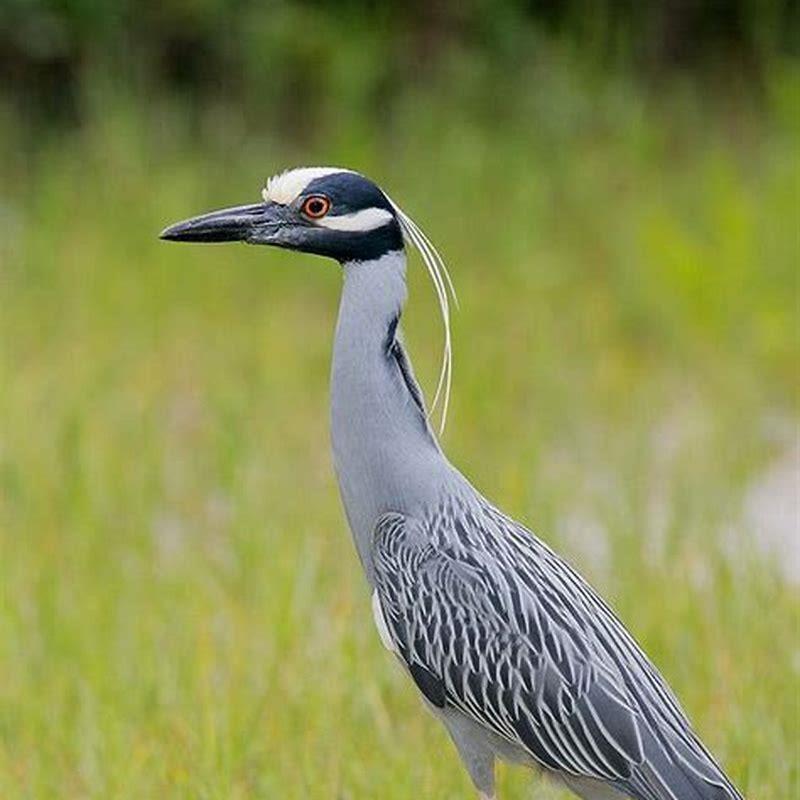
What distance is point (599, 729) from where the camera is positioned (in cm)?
334

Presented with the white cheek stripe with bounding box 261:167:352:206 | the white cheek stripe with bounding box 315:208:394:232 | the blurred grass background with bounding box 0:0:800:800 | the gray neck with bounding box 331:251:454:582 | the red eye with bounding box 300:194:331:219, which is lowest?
the blurred grass background with bounding box 0:0:800:800

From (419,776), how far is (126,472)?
7.20 ft

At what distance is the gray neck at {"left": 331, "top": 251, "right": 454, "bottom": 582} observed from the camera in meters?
3.44

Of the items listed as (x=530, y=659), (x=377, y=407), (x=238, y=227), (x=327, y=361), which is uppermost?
(x=238, y=227)

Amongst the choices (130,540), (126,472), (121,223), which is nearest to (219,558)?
(130,540)

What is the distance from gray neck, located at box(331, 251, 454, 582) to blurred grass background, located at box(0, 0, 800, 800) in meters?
0.63

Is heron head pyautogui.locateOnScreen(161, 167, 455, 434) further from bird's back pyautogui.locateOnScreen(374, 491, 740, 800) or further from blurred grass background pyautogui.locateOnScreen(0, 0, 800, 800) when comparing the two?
blurred grass background pyautogui.locateOnScreen(0, 0, 800, 800)

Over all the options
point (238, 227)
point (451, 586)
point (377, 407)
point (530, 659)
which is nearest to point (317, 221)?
point (238, 227)

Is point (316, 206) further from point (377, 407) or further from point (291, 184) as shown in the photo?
point (377, 407)

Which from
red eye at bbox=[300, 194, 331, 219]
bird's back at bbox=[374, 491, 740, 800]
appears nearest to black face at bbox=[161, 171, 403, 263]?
red eye at bbox=[300, 194, 331, 219]

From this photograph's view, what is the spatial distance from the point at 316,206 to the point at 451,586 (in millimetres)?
652

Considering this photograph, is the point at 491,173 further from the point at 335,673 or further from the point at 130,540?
the point at 335,673

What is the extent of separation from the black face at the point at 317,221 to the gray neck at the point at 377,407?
1.6 inches

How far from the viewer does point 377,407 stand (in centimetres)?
346
